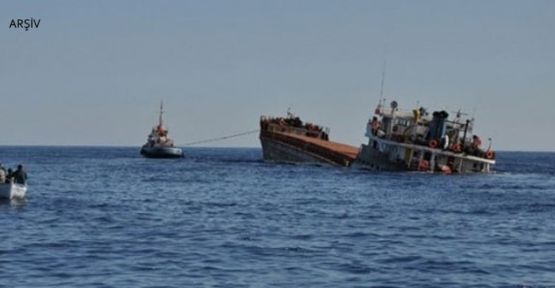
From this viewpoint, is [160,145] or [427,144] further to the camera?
[160,145]

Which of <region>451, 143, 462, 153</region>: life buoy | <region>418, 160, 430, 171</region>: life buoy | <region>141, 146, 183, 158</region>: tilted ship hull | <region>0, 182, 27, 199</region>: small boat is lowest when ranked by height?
<region>0, 182, 27, 199</region>: small boat

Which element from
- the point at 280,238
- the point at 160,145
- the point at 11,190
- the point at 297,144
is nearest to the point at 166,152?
the point at 160,145

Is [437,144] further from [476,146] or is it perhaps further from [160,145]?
[160,145]

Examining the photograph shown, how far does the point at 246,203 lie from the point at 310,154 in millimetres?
54335

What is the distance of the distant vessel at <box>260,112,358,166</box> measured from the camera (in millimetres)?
106194

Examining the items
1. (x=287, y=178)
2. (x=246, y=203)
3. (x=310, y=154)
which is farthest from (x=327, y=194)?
(x=310, y=154)

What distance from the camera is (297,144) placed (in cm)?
11331

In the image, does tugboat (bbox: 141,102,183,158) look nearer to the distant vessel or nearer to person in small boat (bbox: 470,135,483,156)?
the distant vessel

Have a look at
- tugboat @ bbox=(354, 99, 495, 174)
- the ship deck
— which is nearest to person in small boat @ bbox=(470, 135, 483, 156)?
tugboat @ bbox=(354, 99, 495, 174)

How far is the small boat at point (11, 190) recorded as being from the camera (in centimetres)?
5035

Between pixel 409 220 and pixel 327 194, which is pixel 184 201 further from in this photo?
pixel 409 220

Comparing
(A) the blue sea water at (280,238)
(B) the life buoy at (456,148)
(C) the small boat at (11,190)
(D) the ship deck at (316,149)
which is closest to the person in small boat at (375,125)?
(B) the life buoy at (456,148)

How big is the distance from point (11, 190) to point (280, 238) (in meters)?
19.5

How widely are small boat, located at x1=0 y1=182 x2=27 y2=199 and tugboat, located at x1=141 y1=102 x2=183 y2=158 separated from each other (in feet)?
312
